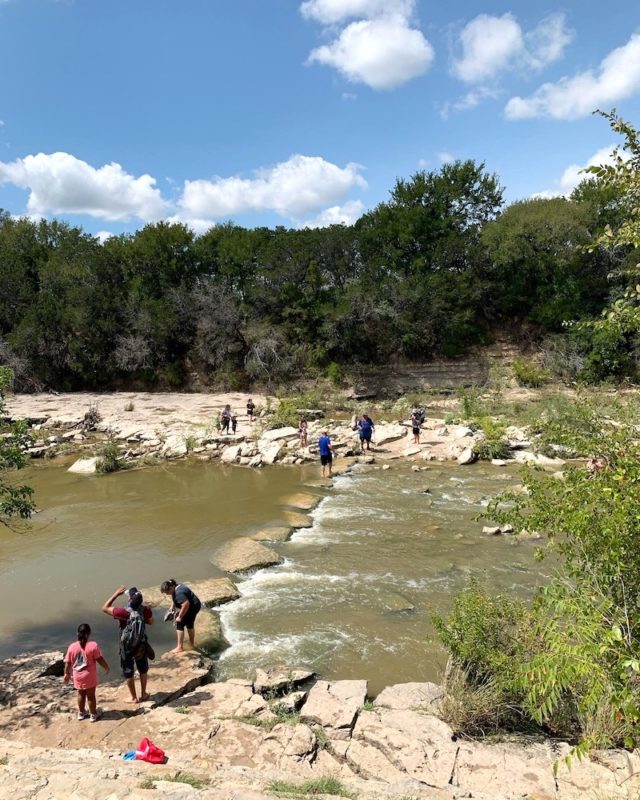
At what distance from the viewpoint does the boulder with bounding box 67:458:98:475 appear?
812 inches

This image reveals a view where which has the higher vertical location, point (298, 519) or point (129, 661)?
point (129, 661)

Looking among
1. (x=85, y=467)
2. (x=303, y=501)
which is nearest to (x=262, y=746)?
(x=303, y=501)

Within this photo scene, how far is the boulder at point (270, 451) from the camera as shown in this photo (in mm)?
21578

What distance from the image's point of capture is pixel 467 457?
20203 mm

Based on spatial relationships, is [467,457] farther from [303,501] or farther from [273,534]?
[273,534]

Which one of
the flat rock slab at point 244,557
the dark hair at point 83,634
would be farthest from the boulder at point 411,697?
the flat rock slab at point 244,557

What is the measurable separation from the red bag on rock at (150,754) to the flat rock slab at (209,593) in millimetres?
4536

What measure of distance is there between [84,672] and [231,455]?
15364mm

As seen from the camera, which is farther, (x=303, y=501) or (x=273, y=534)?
(x=303, y=501)

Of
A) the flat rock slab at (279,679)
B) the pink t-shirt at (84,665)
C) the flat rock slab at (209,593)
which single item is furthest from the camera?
the flat rock slab at (209,593)

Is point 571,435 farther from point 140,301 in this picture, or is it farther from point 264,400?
point 140,301

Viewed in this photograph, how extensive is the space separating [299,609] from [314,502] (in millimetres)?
6425

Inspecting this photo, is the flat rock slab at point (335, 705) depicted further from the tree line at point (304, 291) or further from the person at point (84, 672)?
the tree line at point (304, 291)

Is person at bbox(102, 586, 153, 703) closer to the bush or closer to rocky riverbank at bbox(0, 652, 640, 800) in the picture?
rocky riverbank at bbox(0, 652, 640, 800)
